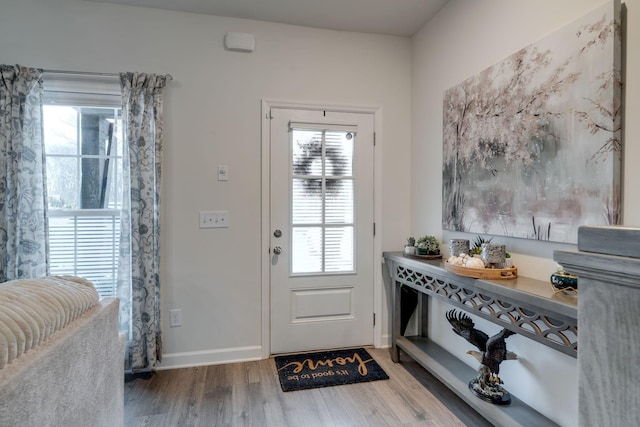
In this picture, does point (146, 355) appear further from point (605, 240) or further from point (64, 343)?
point (605, 240)

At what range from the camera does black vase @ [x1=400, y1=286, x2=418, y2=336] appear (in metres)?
2.71

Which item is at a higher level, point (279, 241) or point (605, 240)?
point (605, 240)

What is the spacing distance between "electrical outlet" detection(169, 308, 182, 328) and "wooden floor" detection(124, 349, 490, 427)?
0.34 meters

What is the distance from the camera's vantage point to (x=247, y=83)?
2.62 meters

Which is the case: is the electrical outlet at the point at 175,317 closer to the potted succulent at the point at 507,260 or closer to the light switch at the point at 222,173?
the light switch at the point at 222,173

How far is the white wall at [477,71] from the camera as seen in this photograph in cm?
134

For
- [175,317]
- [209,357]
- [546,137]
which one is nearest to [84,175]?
[175,317]

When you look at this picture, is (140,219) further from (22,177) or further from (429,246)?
(429,246)

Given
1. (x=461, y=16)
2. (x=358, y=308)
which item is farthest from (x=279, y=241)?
(x=461, y=16)

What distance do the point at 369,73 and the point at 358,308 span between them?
2.03m

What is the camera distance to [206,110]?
255 cm

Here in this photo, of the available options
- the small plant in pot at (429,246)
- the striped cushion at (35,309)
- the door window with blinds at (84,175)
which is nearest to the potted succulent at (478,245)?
the small plant in pot at (429,246)

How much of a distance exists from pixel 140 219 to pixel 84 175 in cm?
57

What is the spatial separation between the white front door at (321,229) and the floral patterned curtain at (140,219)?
86 centimetres
